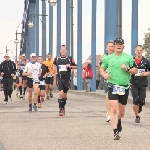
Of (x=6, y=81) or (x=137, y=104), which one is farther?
(x=6, y=81)

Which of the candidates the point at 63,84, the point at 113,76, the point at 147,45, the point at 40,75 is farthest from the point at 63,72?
the point at 147,45

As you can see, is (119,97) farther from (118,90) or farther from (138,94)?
(138,94)

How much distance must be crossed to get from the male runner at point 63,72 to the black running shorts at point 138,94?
92.0 inches

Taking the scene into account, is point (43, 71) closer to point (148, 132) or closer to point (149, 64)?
point (149, 64)

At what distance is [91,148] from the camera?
10852mm

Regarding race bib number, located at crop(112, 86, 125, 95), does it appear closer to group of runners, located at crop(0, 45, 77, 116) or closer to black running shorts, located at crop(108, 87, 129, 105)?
black running shorts, located at crop(108, 87, 129, 105)

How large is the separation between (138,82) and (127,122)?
0.98 m

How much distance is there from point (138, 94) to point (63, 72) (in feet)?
8.93

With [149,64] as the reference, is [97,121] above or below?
below

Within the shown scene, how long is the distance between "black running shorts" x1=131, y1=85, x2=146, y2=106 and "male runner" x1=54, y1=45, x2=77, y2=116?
2336mm

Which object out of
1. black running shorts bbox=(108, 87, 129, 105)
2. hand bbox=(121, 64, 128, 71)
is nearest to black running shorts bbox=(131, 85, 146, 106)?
black running shorts bbox=(108, 87, 129, 105)

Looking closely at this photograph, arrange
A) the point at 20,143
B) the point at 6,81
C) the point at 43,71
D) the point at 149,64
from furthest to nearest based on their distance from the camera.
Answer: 1. the point at 6,81
2. the point at 43,71
3. the point at 149,64
4. the point at 20,143

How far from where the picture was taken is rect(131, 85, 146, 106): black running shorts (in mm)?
16922

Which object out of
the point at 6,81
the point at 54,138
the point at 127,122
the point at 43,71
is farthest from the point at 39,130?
the point at 6,81
